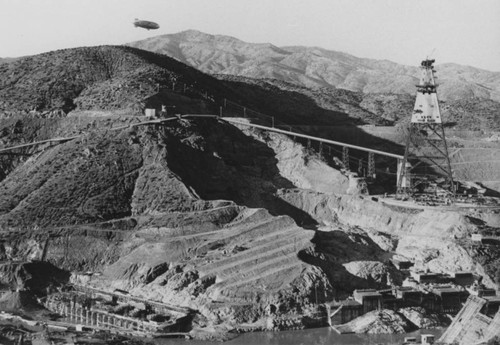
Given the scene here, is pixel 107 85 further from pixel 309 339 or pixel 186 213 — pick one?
pixel 309 339

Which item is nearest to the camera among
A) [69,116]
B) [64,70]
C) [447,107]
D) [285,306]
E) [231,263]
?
[285,306]

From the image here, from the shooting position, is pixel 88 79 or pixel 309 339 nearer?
pixel 309 339

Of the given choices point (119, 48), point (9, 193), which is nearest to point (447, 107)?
point (119, 48)

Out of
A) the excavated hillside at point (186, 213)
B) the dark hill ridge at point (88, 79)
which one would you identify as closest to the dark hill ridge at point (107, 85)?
the dark hill ridge at point (88, 79)

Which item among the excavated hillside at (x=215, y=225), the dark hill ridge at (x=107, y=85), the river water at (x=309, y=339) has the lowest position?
the river water at (x=309, y=339)

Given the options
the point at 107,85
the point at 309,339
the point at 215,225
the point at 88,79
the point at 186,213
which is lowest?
the point at 309,339

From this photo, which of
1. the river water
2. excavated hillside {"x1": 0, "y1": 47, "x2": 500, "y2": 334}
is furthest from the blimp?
the river water

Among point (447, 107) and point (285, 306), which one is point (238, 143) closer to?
point (285, 306)

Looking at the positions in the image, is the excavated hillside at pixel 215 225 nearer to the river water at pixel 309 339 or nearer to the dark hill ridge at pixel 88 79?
the river water at pixel 309 339

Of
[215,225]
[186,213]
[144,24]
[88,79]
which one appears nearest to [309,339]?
[215,225]
